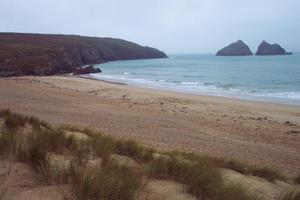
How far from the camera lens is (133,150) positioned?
629 centimetres

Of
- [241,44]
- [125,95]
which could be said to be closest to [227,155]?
[125,95]

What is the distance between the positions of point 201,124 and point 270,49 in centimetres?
15493

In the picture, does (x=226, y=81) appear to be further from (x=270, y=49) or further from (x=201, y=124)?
(x=270, y=49)

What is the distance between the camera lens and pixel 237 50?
169000 millimetres

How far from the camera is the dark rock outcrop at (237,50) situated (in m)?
168

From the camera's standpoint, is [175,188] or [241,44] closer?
[175,188]

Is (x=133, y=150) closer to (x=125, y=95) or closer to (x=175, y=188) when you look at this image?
(x=175, y=188)

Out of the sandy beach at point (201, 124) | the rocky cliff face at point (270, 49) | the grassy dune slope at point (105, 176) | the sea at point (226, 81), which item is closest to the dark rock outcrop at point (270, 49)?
the rocky cliff face at point (270, 49)


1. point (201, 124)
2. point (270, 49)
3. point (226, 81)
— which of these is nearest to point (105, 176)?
point (201, 124)

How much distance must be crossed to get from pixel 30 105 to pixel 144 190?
38.1 ft

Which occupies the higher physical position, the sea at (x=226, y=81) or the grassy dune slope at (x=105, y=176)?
the grassy dune slope at (x=105, y=176)

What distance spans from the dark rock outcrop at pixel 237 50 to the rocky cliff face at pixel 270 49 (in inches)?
362

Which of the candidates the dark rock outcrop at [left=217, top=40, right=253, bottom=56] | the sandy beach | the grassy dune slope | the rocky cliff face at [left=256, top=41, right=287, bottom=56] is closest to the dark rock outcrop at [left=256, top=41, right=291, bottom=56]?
the rocky cliff face at [left=256, top=41, right=287, bottom=56]

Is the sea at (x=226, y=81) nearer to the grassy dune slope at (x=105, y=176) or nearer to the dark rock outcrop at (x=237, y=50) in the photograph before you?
the grassy dune slope at (x=105, y=176)
